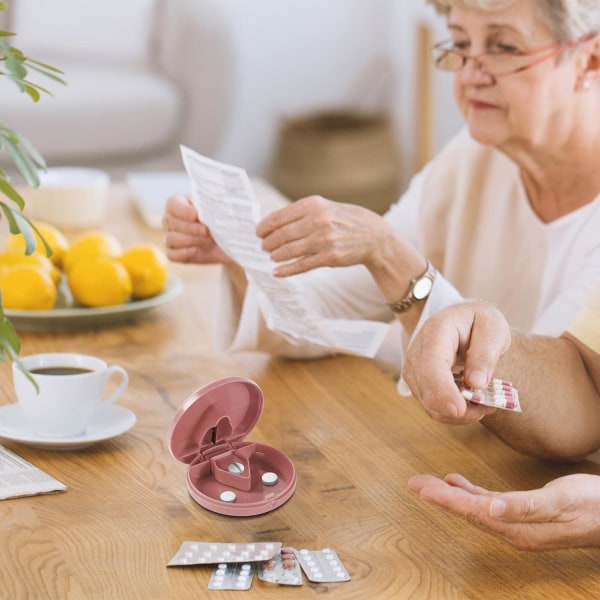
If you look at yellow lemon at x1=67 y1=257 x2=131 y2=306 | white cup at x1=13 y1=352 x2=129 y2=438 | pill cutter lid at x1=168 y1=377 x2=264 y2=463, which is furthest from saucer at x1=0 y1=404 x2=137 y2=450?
yellow lemon at x1=67 y1=257 x2=131 y2=306

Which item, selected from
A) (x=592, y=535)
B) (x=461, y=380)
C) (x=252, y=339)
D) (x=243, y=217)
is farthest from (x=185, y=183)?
(x=592, y=535)

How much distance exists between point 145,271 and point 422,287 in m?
0.48

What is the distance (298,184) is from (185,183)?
6.36 ft

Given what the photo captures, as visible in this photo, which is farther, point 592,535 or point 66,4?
point 66,4

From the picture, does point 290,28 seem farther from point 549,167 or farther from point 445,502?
point 445,502

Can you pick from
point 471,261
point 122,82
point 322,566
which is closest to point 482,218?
point 471,261

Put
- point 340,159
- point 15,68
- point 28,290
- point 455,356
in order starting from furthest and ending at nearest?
point 340,159 < point 28,290 < point 455,356 < point 15,68

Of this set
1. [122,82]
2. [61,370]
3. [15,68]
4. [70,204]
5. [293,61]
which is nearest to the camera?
[15,68]

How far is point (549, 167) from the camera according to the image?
155 cm

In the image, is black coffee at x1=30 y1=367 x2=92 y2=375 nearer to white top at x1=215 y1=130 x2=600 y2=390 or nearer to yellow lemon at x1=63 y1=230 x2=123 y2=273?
white top at x1=215 y1=130 x2=600 y2=390

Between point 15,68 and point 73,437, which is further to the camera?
point 73,437

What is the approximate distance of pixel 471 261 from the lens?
1718mm

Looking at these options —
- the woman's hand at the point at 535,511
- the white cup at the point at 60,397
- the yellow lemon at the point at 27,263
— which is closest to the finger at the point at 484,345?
the woman's hand at the point at 535,511

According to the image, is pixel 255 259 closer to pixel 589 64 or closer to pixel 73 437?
pixel 73 437
